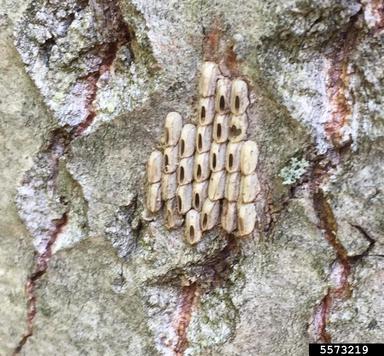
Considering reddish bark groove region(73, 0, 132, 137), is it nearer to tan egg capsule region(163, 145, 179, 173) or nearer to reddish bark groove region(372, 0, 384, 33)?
tan egg capsule region(163, 145, 179, 173)

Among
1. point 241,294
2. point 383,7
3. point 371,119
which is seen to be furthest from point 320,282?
point 383,7

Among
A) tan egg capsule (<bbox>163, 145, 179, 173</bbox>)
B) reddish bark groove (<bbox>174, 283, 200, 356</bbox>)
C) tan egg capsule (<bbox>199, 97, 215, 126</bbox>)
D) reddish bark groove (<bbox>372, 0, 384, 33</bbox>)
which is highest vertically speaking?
reddish bark groove (<bbox>372, 0, 384, 33</bbox>)

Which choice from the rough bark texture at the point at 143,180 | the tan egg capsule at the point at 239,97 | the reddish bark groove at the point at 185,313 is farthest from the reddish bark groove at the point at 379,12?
the reddish bark groove at the point at 185,313

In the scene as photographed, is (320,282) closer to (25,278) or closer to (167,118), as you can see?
(167,118)

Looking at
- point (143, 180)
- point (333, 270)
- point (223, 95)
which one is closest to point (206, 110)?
point (223, 95)

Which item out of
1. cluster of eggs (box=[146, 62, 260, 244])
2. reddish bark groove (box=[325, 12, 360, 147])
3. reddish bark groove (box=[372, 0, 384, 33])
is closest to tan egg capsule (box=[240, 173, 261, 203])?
cluster of eggs (box=[146, 62, 260, 244])

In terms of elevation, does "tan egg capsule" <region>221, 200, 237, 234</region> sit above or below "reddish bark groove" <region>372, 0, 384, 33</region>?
below

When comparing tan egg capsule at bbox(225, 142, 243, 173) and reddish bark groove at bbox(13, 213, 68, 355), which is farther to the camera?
reddish bark groove at bbox(13, 213, 68, 355)
